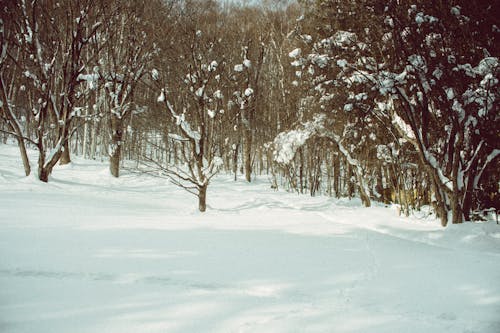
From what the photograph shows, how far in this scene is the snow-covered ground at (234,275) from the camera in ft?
8.12

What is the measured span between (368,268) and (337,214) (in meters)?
5.04

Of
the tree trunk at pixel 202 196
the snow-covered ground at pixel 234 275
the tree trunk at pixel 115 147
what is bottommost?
the snow-covered ground at pixel 234 275

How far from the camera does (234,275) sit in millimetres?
3400

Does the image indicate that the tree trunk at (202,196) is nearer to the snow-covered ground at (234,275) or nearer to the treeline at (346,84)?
the treeline at (346,84)

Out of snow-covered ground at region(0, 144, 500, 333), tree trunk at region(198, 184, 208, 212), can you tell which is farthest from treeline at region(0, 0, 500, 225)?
snow-covered ground at region(0, 144, 500, 333)

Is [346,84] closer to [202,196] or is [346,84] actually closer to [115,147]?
[202,196]

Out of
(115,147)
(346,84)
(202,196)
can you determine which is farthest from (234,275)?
(115,147)

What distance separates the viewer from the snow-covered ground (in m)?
2.47

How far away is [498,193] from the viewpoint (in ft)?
27.0

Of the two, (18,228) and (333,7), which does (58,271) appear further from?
(333,7)

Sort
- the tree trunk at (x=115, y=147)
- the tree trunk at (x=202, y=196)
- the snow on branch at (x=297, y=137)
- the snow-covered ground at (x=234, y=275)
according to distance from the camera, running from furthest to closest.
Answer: the tree trunk at (x=115, y=147), the snow on branch at (x=297, y=137), the tree trunk at (x=202, y=196), the snow-covered ground at (x=234, y=275)

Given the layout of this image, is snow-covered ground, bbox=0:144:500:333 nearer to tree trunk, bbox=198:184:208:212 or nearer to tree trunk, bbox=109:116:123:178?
tree trunk, bbox=198:184:208:212

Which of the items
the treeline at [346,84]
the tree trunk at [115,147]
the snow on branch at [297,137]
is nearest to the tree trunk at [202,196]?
the treeline at [346,84]

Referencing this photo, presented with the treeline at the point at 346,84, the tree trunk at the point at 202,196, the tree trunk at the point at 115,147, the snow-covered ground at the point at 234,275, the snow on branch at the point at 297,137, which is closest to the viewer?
the snow-covered ground at the point at 234,275
